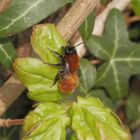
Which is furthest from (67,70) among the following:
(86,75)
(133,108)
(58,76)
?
(133,108)

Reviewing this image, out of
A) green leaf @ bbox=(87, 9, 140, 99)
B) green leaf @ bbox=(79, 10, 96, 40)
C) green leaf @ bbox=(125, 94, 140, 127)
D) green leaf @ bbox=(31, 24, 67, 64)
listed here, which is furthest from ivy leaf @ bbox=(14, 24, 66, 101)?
green leaf @ bbox=(125, 94, 140, 127)

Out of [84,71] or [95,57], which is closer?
[84,71]

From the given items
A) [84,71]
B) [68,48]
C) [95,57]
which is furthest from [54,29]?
[95,57]

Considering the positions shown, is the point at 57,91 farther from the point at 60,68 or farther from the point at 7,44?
the point at 7,44

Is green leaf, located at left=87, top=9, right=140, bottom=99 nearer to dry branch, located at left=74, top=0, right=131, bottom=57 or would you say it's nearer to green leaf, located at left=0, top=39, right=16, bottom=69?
dry branch, located at left=74, top=0, right=131, bottom=57

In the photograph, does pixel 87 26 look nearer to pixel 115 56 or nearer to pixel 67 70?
pixel 67 70

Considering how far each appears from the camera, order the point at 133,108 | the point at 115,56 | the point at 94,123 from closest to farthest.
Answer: the point at 94,123, the point at 115,56, the point at 133,108
